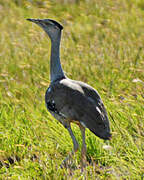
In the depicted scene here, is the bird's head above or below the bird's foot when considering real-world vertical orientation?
above

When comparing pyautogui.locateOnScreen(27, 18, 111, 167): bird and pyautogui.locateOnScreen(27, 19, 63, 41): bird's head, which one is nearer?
pyautogui.locateOnScreen(27, 18, 111, 167): bird

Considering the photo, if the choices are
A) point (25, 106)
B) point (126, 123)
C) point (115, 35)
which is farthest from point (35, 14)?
point (126, 123)

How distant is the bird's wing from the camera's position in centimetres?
402

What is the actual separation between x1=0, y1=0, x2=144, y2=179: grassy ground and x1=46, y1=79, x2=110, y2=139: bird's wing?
0.29 meters

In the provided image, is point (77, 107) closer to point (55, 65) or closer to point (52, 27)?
point (55, 65)

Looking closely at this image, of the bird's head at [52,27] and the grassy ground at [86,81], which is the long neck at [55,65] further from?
the grassy ground at [86,81]

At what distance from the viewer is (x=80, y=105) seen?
4.15 meters

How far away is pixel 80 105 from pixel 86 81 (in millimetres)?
2228

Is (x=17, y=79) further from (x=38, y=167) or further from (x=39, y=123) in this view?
(x=38, y=167)

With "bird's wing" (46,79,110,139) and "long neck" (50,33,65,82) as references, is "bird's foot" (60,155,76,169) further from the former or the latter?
"long neck" (50,33,65,82)

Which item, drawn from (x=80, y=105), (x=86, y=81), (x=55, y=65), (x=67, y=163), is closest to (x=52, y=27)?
(x=55, y=65)

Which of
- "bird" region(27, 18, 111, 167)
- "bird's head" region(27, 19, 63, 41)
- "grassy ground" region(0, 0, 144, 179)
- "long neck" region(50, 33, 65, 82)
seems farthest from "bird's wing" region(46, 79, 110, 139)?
"bird's head" region(27, 19, 63, 41)

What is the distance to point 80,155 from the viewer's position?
4406 mm

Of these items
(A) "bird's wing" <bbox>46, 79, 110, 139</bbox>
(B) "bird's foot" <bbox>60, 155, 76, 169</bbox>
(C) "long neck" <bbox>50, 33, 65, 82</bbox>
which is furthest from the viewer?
(C) "long neck" <bbox>50, 33, 65, 82</bbox>
